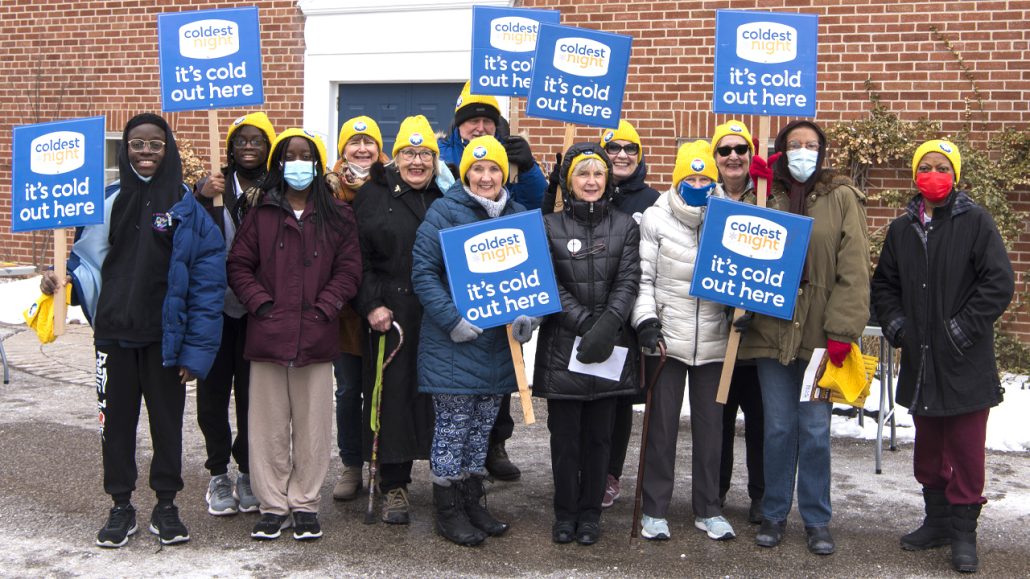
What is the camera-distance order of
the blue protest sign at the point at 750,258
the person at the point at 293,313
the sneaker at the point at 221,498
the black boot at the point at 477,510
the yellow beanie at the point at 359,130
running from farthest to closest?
the yellow beanie at the point at 359,130, the sneaker at the point at 221,498, the black boot at the point at 477,510, the person at the point at 293,313, the blue protest sign at the point at 750,258

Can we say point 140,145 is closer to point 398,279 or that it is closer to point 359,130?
point 359,130

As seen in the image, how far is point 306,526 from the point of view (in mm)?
4684

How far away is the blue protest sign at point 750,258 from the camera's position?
4480 millimetres

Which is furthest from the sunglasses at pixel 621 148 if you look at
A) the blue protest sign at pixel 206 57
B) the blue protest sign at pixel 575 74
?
the blue protest sign at pixel 206 57

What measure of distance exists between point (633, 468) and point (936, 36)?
4.97 m

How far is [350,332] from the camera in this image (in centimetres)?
520

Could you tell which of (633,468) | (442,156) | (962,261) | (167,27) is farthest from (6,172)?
(962,261)

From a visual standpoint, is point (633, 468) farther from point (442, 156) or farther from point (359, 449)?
point (442, 156)

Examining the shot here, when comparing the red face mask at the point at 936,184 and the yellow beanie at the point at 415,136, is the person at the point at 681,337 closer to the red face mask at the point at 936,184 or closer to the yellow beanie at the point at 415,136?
the red face mask at the point at 936,184

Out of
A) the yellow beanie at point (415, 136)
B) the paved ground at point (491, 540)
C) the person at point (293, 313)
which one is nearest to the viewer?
the paved ground at point (491, 540)

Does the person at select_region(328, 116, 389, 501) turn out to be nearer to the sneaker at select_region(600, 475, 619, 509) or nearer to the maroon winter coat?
the maroon winter coat

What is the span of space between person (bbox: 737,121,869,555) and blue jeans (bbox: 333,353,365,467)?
6.60 ft

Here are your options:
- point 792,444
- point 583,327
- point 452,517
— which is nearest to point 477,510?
point 452,517

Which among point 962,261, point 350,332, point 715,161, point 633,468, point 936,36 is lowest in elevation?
point 633,468
